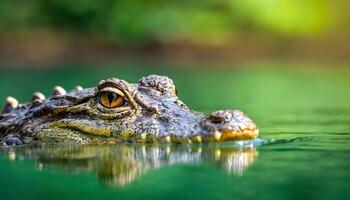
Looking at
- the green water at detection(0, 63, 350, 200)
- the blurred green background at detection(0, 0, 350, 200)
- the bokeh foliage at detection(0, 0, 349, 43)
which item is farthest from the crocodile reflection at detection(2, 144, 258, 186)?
the bokeh foliage at detection(0, 0, 349, 43)

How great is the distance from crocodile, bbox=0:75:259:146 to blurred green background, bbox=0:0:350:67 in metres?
20.8

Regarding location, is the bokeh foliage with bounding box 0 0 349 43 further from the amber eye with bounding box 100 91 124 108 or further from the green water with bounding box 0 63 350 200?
the amber eye with bounding box 100 91 124 108

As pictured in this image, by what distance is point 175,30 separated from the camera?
32.1 metres

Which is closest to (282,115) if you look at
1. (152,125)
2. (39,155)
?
(152,125)

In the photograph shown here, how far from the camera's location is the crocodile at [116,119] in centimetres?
699

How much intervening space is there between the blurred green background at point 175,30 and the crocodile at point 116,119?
819 inches

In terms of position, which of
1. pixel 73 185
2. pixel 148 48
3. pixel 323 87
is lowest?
pixel 73 185

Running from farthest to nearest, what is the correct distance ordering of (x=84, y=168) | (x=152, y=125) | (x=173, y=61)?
(x=173, y=61) < (x=152, y=125) < (x=84, y=168)

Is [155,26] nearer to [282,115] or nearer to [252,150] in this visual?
[282,115]

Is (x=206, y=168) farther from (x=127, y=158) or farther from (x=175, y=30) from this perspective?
(x=175, y=30)

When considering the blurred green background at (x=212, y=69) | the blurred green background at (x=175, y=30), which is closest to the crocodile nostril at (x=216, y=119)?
the blurred green background at (x=212, y=69)

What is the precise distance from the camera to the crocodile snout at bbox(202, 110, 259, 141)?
21.8 ft

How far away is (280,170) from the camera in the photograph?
5.68 metres

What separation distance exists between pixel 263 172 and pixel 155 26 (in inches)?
1043
